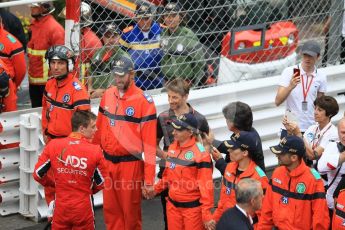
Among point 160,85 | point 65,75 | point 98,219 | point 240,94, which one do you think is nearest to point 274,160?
point 240,94

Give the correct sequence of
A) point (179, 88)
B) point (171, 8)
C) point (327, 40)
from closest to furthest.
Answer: point (179, 88) → point (171, 8) → point (327, 40)

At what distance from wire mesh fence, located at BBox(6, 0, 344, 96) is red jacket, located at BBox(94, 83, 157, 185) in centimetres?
101

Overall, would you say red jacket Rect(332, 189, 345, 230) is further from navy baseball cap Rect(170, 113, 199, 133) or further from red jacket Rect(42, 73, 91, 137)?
red jacket Rect(42, 73, 91, 137)

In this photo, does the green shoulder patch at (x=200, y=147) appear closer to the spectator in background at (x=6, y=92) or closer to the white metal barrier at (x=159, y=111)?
the white metal barrier at (x=159, y=111)

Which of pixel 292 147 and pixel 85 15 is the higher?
pixel 85 15

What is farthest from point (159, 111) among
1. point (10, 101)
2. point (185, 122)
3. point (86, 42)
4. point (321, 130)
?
point (321, 130)

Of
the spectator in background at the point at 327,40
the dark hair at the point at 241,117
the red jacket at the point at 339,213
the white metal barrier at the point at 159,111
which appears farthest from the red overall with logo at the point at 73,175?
the spectator in background at the point at 327,40

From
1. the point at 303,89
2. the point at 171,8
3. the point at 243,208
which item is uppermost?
the point at 171,8

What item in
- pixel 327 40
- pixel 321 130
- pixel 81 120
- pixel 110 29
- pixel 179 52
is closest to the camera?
pixel 81 120

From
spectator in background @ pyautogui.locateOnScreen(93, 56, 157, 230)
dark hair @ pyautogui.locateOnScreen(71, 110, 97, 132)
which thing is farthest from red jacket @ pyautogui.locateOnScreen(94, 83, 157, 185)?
dark hair @ pyautogui.locateOnScreen(71, 110, 97, 132)

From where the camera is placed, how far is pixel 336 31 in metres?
11.1

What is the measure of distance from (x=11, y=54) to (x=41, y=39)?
54 centimetres

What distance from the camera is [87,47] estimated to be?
30.6 feet

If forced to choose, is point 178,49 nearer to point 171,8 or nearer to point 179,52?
point 179,52
